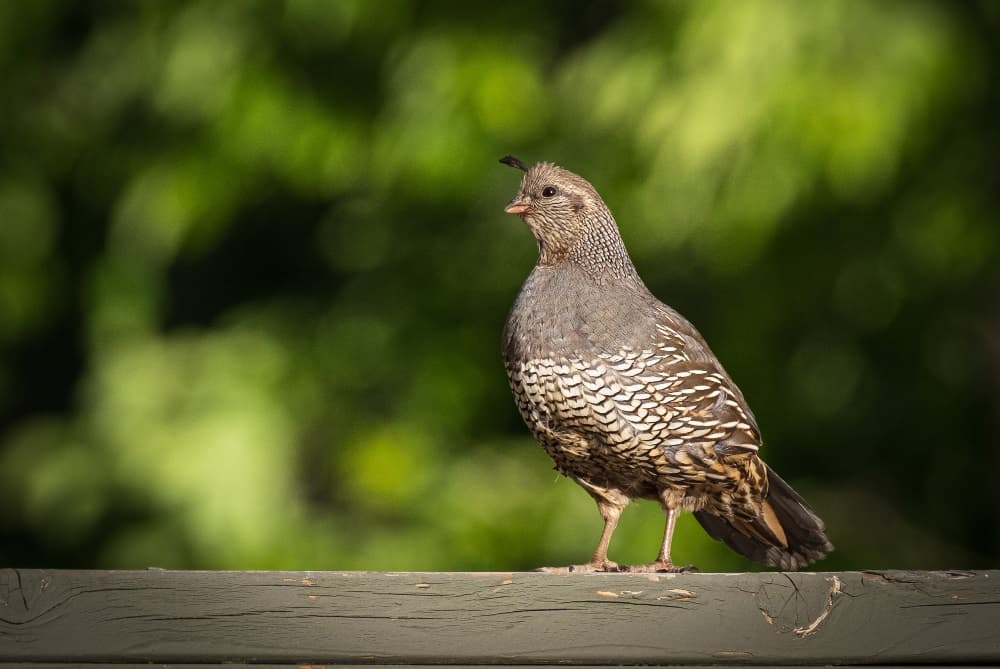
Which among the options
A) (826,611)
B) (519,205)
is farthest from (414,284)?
(826,611)

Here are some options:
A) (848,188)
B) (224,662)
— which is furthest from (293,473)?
(224,662)

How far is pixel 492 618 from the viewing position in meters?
Result: 2.35

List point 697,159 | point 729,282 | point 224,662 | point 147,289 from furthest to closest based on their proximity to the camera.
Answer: point 147,289 → point 729,282 → point 697,159 → point 224,662

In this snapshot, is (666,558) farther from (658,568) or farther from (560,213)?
(560,213)

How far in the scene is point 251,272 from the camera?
7973 mm

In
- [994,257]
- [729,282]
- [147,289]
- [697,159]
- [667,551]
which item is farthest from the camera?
[147,289]

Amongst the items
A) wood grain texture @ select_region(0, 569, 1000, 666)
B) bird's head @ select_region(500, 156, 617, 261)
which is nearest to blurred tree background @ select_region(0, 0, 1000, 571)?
bird's head @ select_region(500, 156, 617, 261)

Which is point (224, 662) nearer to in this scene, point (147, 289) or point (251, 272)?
point (147, 289)

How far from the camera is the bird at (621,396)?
3.03 metres

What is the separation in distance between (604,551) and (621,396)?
0.34 meters

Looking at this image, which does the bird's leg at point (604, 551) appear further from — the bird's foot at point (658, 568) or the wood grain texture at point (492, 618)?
the wood grain texture at point (492, 618)

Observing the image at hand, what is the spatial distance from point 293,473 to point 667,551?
150 inches

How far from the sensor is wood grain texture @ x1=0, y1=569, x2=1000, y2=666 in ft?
7.60

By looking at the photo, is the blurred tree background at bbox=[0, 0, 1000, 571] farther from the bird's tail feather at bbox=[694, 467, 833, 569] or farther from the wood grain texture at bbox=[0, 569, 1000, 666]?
the wood grain texture at bbox=[0, 569, 1000, 666]
